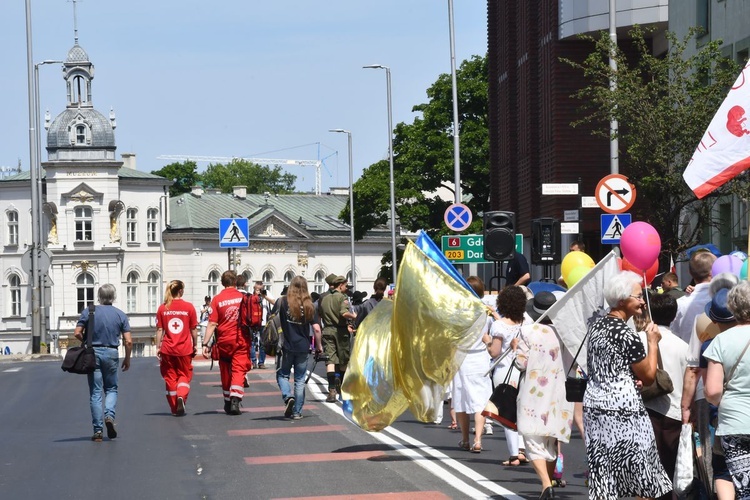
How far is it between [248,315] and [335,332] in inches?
87.6

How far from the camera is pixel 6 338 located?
106 metres

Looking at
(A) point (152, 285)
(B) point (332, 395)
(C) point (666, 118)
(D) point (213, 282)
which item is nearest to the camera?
(B) point (332, 395)

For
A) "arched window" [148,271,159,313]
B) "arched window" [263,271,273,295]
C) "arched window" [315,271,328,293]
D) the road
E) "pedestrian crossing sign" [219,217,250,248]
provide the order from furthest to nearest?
1. "arched window" [315,271,328,293]
2. "arched window" [263,271,273,295]
3. "arched window" [148,271,159,313]
4. "pedestrian crossing sign" [219,217,250,248]
5. the road

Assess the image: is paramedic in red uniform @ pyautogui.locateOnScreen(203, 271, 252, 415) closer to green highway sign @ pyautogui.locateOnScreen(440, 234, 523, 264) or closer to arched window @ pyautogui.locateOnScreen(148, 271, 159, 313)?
green highway sign @ pyautogui.locateOnScreen(440, 234, 523, 264)

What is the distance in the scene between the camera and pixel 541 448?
38.7ft

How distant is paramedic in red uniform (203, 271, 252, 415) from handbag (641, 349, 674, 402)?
10.4 meters

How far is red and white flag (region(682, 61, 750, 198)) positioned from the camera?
12070 mm

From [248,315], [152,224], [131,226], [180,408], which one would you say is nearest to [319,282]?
[152,224]

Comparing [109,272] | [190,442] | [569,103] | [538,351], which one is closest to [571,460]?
[538,351]

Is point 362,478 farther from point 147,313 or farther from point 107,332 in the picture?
point 147,313

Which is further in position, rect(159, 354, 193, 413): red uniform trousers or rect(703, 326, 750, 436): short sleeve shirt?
rect(159, 354, 193, 413): red uniform trousers

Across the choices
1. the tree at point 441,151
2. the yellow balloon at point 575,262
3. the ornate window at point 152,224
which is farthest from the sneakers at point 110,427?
the ornate window at point 152,224

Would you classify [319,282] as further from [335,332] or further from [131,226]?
[335,332]

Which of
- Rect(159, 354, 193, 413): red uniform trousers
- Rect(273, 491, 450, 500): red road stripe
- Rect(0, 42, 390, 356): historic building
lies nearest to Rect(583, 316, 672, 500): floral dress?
Rect(273, 491, 450, 500): red road stripe
